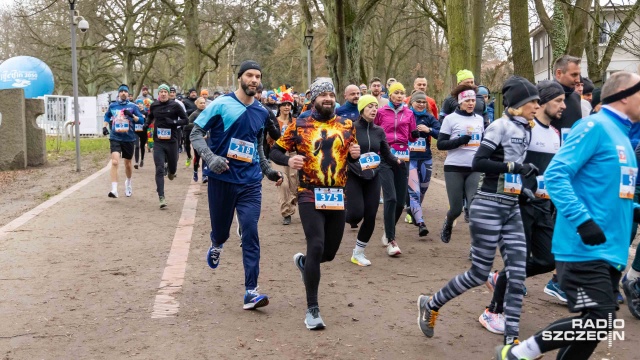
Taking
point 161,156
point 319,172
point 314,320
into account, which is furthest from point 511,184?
point 161,156

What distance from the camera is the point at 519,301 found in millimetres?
5332

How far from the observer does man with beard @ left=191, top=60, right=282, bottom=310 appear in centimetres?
664

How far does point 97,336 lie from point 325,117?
2484 mm

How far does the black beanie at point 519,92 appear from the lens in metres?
5.52

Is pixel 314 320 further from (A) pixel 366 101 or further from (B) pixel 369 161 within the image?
(A) pixel 366 101

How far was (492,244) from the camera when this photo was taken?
5.49 meters

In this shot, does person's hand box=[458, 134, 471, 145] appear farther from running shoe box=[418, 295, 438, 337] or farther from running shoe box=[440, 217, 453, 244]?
running shoe box=[418, 295, 438, 337]

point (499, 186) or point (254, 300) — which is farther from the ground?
point (499, 186)

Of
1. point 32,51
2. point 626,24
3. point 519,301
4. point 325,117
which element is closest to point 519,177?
point 519,301

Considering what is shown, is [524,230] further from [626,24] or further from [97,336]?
[626,24]

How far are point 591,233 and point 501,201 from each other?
162cm

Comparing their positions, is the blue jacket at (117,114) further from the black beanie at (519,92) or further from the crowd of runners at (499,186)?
the black beanie at (519,92)

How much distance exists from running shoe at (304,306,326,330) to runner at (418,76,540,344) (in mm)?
782

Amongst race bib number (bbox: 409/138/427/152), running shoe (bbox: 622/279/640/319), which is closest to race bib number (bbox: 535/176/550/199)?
running shoe (bbox: 622/279/640/319)
